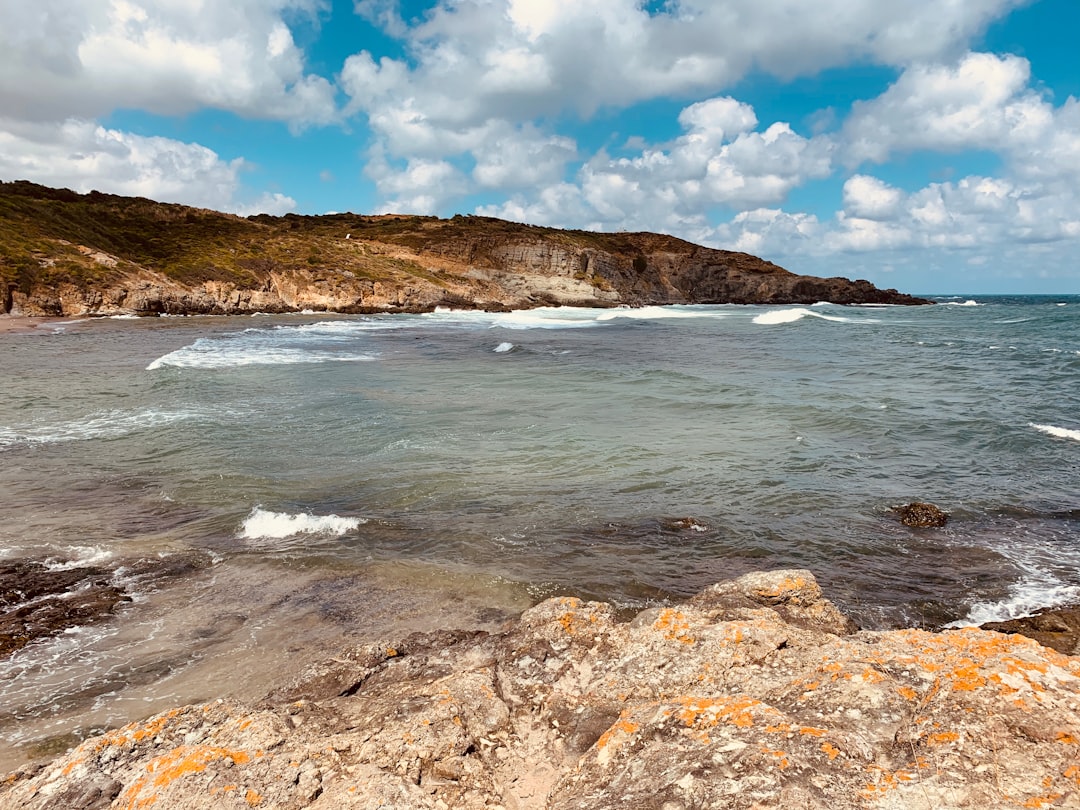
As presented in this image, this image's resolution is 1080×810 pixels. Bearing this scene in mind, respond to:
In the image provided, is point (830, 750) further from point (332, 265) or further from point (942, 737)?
point (332, 265)

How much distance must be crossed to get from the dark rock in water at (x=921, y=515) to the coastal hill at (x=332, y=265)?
6055 centimetres

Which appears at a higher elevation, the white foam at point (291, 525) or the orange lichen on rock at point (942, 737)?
the orange lichen on rock at point (942, 737)

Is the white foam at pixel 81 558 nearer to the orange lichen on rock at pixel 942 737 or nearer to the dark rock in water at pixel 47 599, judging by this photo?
the dark rock in water at pixel 47 599

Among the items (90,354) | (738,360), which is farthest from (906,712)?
(90,354)

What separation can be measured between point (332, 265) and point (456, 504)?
229 feet

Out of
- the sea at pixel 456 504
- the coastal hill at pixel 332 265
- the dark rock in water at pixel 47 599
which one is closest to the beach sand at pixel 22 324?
the coastal hill at pixel 332 265

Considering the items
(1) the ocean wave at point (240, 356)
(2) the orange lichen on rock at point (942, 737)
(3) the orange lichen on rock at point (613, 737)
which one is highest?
(2) the orange lichen on rock at point (942, 737)

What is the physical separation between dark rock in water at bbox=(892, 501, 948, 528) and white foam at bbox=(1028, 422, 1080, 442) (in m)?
8.51

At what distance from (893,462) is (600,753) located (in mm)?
13347

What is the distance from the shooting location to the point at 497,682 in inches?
186

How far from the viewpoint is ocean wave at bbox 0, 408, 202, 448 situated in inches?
586

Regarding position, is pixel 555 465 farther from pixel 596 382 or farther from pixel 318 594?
pixel 596 382

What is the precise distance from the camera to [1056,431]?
1697cm

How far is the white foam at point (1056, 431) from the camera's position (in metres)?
16.4
